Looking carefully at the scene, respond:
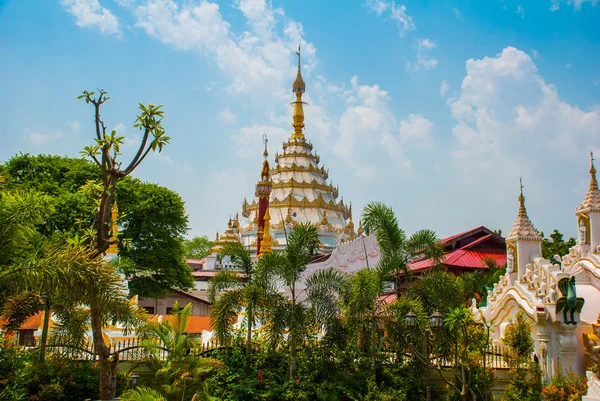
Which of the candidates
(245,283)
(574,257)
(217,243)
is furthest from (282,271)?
(217,243)

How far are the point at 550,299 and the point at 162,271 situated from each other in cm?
2393

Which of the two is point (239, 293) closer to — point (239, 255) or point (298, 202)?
point (239, 255)

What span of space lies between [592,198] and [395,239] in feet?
20.4

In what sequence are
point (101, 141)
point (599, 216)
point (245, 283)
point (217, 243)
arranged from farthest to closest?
point (217, 243)
point (599, 216)
point (245, 283)
point (101, 141)

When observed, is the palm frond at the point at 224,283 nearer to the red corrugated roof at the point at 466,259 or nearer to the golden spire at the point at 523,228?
the golden spire at the point at 523,228

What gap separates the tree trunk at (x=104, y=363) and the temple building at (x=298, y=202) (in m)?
37.4

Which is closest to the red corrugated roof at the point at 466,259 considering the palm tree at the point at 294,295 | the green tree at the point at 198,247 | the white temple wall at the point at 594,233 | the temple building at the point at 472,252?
the temple building at the point at 472,252

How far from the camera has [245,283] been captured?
1680 centimetres

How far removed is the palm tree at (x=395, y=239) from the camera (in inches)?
695

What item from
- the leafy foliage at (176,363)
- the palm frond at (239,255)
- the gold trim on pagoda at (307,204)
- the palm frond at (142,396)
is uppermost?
the gold trim on pagoda at (307,204)

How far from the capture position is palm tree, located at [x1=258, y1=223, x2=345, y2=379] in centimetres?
1597

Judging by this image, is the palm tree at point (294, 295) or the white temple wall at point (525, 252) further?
the white temple wall at point (525, 252)

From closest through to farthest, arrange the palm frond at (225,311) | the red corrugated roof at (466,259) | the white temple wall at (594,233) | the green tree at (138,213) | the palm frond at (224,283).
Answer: the palm frond at (225,311) → the palm frond at (224,283) → the white temple wall at (594,233) → the red corrugated roof at (466,259) → the green tree at (138,213)

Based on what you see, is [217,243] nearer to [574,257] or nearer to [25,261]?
[574,257]
